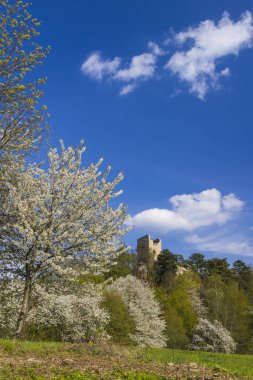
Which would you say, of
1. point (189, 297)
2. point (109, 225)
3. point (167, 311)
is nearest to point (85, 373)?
point (109, 225)

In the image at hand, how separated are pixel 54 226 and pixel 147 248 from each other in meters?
98.2

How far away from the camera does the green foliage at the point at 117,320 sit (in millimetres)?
34781

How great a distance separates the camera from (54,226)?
A: 62.2 ft

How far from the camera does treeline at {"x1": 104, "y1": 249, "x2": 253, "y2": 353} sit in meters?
54.8

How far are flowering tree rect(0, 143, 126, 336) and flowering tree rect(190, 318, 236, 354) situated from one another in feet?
110

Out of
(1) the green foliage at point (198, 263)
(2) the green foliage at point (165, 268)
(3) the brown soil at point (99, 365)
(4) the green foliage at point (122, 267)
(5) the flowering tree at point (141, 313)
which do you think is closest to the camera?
(3) the brown soil at point (99, 365)

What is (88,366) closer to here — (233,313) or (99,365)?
(99,365)

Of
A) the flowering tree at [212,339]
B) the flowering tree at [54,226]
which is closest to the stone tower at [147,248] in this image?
the flowering tree at [212,339]

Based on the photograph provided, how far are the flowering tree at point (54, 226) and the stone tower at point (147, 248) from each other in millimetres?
92540

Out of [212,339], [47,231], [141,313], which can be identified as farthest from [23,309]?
[212,339]

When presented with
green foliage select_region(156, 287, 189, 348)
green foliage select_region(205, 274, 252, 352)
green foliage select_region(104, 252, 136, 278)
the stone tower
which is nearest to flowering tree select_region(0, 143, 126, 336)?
green foliage select_region(156, 287, 189, 348)

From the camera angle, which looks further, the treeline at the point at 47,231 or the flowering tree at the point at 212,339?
the flowering tree at the point at 212,339

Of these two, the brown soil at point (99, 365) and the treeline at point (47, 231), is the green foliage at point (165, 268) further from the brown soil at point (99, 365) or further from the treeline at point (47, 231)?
the brown soil at point (99, 365)

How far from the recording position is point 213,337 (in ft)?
165
